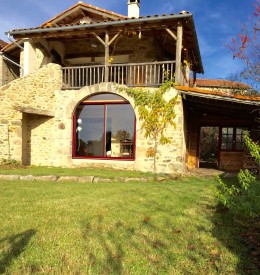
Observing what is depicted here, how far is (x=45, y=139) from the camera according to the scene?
10242 mm

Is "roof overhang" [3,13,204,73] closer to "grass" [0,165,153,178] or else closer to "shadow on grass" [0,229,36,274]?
"grass" [0,165,153,178]

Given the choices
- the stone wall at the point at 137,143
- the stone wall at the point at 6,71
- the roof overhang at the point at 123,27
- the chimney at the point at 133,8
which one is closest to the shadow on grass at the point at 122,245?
the stone wall at the point at 137,143

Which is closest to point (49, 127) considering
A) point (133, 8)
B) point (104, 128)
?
point (104, 128)

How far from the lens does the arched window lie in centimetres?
964

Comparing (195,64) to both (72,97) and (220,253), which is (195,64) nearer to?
(72,97)

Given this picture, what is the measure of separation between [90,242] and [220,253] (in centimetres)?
155

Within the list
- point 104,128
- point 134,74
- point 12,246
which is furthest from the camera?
point 104,128

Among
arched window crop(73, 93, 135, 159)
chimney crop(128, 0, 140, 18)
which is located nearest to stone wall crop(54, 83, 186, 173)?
arched window crop(73, 93, 135, 159)

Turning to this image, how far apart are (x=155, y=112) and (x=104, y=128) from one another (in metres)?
2.38

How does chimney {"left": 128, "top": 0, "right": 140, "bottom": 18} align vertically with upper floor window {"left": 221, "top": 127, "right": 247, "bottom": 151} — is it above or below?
above

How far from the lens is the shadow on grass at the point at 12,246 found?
2.52 metres

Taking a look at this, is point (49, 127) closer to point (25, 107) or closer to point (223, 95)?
point (25, 107)

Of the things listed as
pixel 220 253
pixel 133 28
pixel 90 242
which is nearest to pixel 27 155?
pixel 133 28

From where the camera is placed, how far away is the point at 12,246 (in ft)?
9.30
